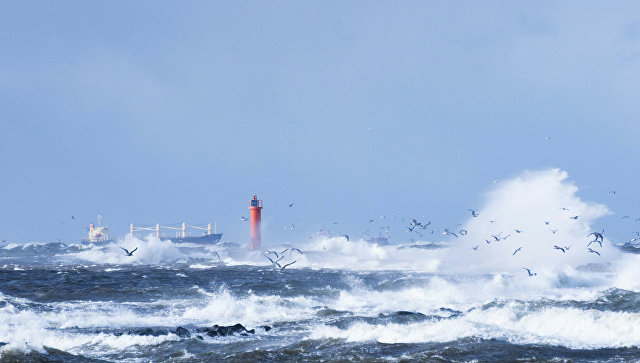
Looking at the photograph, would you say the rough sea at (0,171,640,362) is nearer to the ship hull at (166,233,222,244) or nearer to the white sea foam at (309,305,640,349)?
the white sea foam at (309,305,640,349)

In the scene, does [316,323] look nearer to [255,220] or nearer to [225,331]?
[225,331]

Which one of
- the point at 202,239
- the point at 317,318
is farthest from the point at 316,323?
the point at 202,239

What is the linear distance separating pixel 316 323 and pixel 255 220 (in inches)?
2522

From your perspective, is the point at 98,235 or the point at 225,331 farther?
the point at 98,235

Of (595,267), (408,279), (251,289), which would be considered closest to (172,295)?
(251,289)

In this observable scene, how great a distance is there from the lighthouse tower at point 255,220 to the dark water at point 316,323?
47343 mm

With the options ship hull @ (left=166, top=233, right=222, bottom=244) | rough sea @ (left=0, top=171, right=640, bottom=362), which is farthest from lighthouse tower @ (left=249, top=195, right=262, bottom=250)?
ship hull @ (left=166, top=233, right=222, bottom=244)

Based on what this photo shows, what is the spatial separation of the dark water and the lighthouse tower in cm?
4734

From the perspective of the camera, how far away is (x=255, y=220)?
85375mm

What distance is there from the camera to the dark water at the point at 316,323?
1625 cm

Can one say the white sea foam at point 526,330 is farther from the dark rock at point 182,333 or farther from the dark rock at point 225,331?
the dark rock at point 182,333

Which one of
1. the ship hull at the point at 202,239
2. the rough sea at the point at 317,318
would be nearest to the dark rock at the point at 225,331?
the rough sea at the point at 317,318

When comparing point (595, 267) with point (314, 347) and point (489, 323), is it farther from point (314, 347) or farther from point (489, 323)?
point (314, 347)

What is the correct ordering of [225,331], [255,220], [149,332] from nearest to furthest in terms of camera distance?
[149,332] < [225,331] < [255,220]
